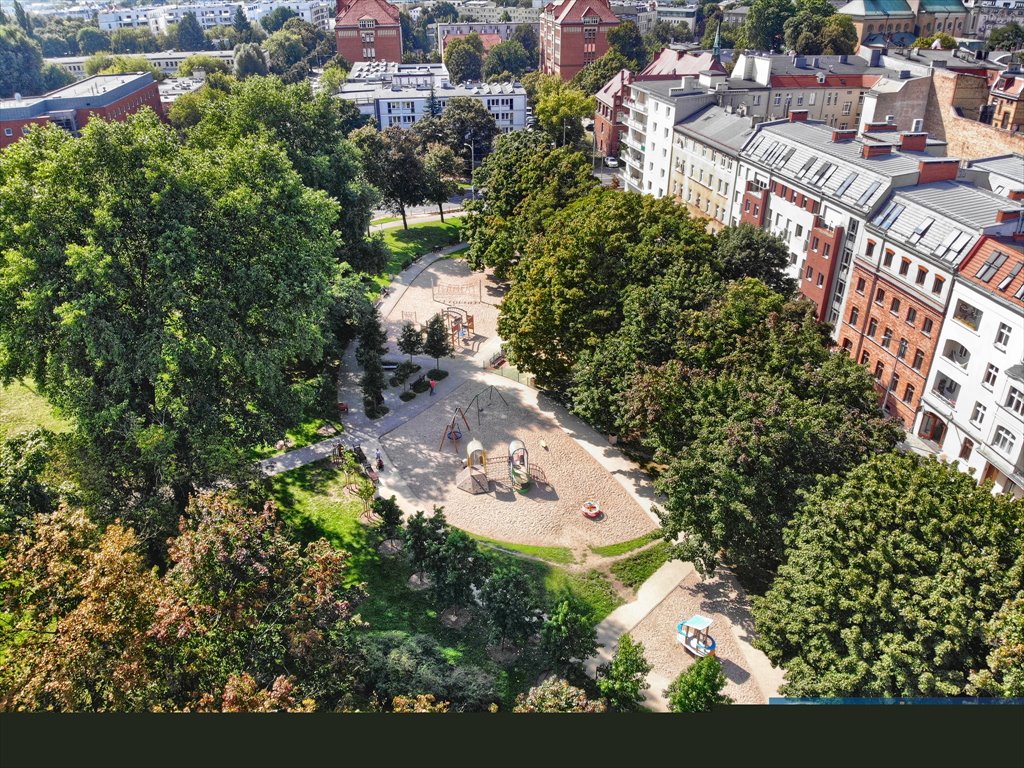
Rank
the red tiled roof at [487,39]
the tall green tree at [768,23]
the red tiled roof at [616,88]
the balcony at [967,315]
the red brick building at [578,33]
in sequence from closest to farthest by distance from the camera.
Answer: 1. the balcony at [967,315]
2. the red tiled roof at [616,88]
3. the red brick building at [578,33]
4. the tall green tree at [768,23]
5. the red tiled roof at [487,39]

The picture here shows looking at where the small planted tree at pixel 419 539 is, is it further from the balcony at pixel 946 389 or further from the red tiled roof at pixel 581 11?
the red tiled roof at pixel 581 11

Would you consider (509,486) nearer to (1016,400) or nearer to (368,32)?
(1016,400)

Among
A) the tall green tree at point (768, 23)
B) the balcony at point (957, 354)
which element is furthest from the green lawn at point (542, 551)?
the tall green tree at point (768, 23)

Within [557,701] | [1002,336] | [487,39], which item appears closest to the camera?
[557,701]

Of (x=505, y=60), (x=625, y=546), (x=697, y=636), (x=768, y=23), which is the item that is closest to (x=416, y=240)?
(x=625, y=546)

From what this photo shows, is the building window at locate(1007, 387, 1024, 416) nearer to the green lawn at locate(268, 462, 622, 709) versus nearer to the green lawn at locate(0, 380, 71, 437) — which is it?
the green lawn at locate(268, 462, 622, 709)

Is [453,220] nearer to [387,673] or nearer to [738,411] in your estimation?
[738,411]
